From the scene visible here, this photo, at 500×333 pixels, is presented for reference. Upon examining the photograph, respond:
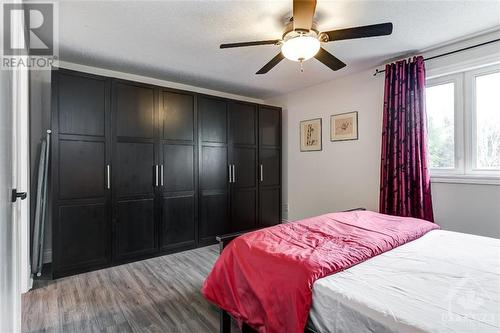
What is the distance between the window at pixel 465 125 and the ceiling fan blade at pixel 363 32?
62.3 inches

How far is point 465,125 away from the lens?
266cm

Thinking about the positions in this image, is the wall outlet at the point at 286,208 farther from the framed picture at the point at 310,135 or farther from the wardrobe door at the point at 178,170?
the wardrobe door at the point at 178,170

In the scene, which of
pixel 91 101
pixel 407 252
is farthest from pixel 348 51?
pixel 91 101

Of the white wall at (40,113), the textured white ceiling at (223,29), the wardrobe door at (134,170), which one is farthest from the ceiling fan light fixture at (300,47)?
the white wall at (40,113)

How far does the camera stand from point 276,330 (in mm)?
1339

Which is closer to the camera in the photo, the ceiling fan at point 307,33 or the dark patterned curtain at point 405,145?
the ceiling fan at point 307,33

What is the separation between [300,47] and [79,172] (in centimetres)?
259

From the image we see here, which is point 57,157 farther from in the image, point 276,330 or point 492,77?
point 492,77

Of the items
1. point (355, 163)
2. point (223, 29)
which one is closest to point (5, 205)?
point (223, 29)

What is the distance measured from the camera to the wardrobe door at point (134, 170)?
3.01 m

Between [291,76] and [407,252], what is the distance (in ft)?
9.11

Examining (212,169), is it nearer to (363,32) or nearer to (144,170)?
(144,170)

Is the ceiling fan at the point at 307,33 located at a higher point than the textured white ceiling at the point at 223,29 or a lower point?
lower
